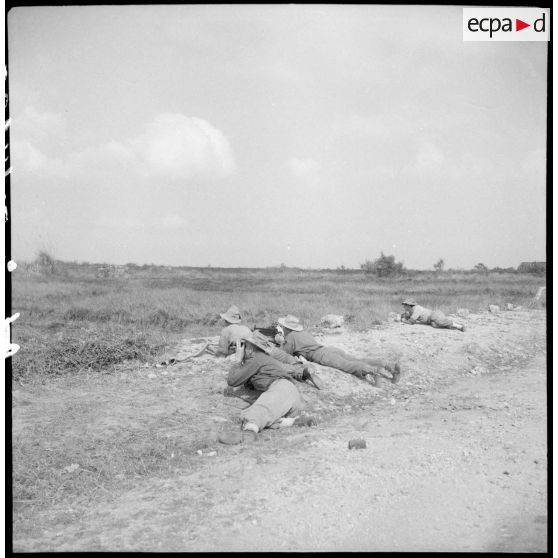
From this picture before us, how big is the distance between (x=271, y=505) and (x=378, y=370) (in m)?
2.09

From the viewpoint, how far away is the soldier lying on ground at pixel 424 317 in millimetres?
5852

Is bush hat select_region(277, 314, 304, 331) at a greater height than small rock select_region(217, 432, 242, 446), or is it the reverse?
bush hat select_region(277, 314, 304, 331)

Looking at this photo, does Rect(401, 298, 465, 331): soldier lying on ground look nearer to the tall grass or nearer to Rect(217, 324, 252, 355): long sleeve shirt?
the tall grass

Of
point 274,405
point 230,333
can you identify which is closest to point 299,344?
point 230,333

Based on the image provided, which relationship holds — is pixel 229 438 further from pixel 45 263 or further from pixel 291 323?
pixel 45 263

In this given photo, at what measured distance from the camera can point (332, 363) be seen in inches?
200

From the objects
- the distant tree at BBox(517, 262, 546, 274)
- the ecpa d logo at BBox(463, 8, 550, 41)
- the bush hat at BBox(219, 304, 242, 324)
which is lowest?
the bush hat at BBox(219, 304, 242, 324)

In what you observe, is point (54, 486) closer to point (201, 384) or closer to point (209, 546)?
point (209, 546)

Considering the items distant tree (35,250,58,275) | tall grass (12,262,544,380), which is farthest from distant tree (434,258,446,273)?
distant tree (35,250,58,275)

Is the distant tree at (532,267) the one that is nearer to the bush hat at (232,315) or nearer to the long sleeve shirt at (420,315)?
the long sleeve shirt at (420,315)

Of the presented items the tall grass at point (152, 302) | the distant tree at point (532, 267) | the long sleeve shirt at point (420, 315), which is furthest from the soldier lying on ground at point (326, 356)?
the distant tree at point (532, 267)

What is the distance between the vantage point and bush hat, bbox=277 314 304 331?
16.6ft

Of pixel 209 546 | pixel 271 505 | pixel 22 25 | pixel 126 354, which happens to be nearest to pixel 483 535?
pixel 271 505

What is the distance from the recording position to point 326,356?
16.7ft
